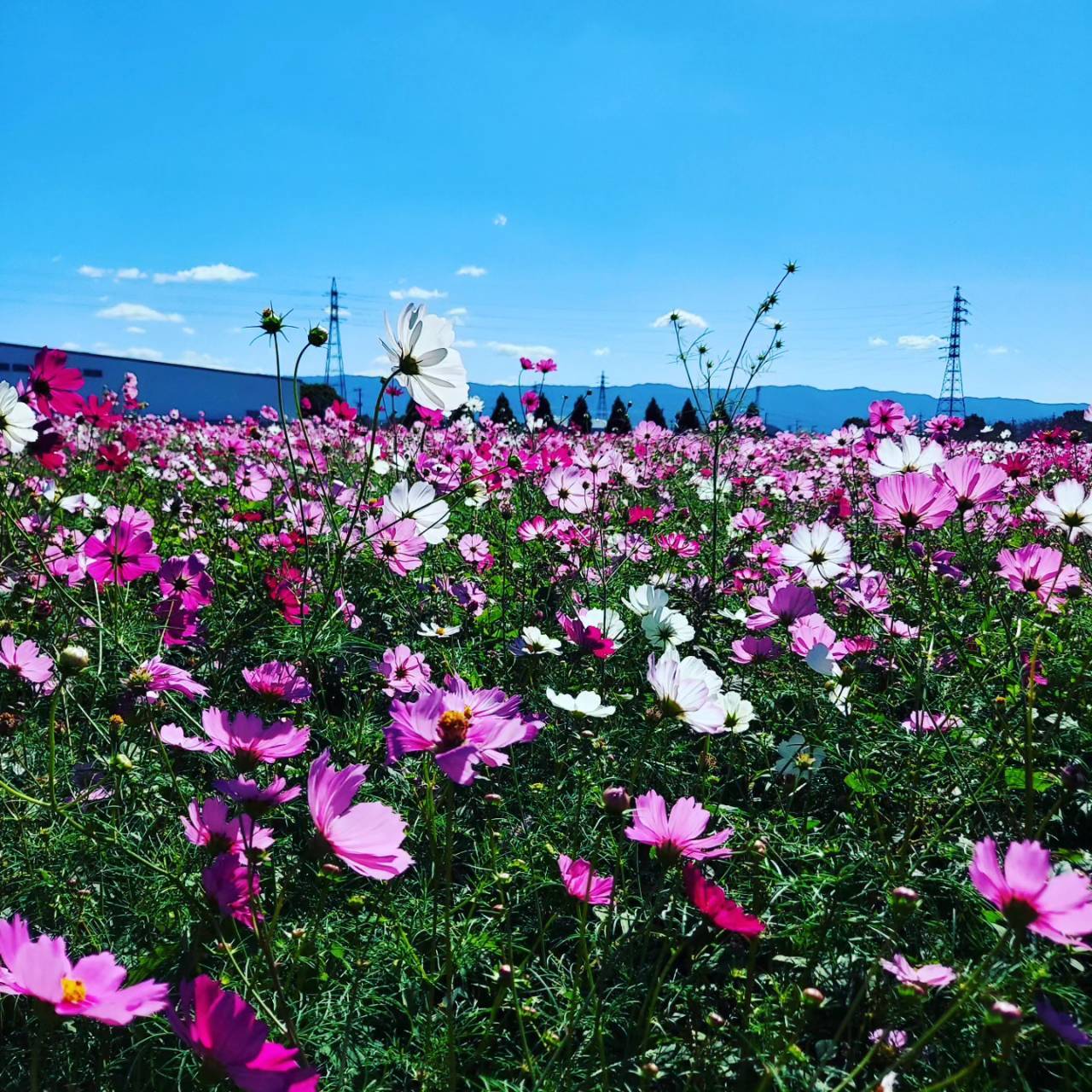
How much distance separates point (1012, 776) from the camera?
109 centimetres

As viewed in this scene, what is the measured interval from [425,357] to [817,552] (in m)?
0.87

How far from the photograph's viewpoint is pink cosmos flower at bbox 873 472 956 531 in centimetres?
109

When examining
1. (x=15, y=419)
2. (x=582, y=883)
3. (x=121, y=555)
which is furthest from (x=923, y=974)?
(x=15, y=419)

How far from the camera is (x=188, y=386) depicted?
29.0 metres

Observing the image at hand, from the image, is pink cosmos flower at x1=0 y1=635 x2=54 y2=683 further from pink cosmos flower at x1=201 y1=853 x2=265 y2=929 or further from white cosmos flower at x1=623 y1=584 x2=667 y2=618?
white cosmos flower at x1=623 y1=584 x2=667 y2=618

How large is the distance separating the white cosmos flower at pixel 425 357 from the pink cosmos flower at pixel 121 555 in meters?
0.54

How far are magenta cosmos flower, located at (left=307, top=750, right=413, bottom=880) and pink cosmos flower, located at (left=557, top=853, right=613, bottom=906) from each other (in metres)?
0.22

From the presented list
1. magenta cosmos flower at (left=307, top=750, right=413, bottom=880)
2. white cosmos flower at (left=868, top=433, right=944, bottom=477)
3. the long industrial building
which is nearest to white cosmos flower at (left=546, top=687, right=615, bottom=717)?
magenta cosmos flower at (left=307, top=750, right=413, bottom=880)

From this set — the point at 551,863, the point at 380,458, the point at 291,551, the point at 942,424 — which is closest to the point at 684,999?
the point at 551,863

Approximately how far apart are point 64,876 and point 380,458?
195cm

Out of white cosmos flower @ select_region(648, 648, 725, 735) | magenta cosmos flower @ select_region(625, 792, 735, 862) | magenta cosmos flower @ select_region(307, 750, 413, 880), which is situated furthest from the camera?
white cosmos flower @ select_region(648, 648, 725, 735)

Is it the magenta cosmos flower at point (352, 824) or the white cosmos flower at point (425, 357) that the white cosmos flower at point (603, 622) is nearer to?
the white cosmos flower at point (425, 357)

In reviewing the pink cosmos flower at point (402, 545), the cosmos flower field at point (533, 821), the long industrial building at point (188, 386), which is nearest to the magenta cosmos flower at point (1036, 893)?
the cosmos flower field at point (533, 821)

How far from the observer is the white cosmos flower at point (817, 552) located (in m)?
1.47
